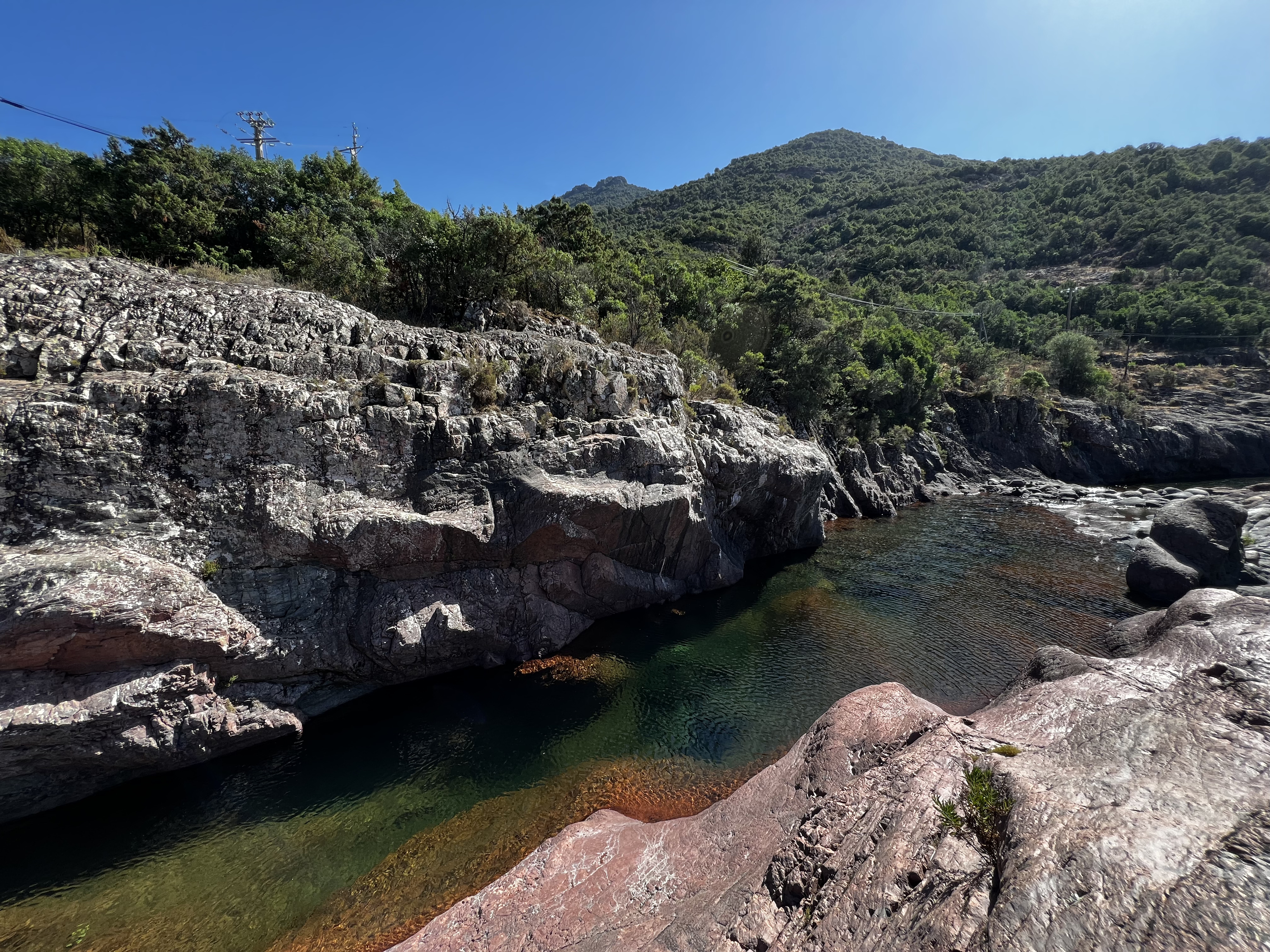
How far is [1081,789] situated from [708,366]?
2663 cm

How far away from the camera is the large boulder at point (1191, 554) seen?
1897 centimetres

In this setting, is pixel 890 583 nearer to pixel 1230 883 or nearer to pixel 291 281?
pixel 1230 883

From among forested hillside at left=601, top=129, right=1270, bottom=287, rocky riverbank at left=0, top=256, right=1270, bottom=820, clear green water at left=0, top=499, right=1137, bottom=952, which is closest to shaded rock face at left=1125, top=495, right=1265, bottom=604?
clear green water at left=0, top=499, right=1137, bottom=952

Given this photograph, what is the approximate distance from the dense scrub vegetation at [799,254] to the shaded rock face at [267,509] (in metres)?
5.75

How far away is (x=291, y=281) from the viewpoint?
1956cm

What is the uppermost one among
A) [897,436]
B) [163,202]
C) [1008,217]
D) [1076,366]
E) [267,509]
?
[1008,217]

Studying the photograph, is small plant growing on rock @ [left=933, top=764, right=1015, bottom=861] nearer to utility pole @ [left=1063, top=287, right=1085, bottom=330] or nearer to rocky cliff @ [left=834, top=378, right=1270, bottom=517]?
rocky cliff @ [left=834, top=378, right=1270, bottom=517]

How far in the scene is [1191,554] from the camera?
20109 millimetres

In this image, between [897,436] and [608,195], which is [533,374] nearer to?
[897,436]

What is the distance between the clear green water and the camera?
853 cm

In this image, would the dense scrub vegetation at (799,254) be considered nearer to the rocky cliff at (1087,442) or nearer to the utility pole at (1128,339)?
the utility pole at (1128,339)

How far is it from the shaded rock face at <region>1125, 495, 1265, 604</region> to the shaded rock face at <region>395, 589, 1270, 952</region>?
33.5ft

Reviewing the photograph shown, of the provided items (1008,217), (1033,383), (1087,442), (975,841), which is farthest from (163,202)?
(1008,217)

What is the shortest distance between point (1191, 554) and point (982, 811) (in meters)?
23.1
